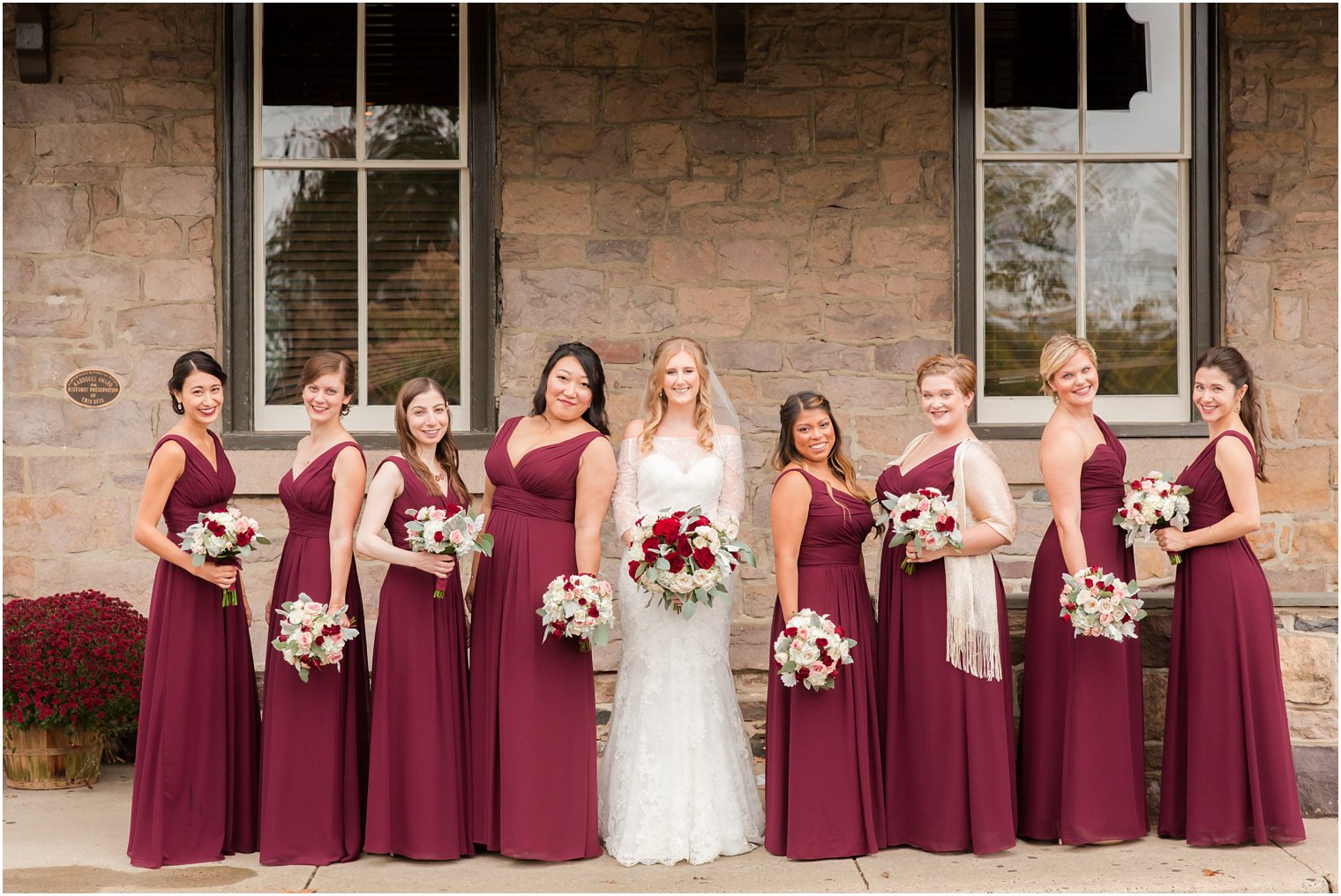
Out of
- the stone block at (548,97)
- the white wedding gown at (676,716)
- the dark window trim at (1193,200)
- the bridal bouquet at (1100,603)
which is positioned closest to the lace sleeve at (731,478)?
the white wedding gown at (676,716)

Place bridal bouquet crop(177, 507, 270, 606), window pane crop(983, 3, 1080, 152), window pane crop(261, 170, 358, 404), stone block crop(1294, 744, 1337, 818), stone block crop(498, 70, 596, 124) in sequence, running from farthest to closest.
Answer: window pane crop(983, 3, 1080, 152) < window pane crop(261, 170, 358, 404) < stone block crop(498, 70, 596, 124) < stone block crop(1294, 744, 1337, 818) < bridal bouquet crop(177, 507, 270, 606)

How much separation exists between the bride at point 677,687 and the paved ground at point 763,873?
0.51 feet

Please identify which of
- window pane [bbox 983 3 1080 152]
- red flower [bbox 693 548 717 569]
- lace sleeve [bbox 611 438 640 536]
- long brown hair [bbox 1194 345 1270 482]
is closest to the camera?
red flower [bbox 693 548 717 569]

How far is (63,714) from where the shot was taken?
6043 mm

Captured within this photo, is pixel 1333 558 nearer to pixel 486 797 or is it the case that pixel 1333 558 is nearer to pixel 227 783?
pixel 486 797

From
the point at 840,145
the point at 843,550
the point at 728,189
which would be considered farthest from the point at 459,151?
the point at 843,550

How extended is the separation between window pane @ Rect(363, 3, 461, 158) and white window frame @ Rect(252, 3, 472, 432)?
5cm

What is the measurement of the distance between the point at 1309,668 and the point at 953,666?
1.87m

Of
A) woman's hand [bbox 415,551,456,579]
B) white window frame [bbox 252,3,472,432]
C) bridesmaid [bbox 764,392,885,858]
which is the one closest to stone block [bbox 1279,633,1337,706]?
bridesmaid [bbox 764,392,885,858]

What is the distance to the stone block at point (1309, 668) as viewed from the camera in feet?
18.6

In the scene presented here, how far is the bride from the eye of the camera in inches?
203

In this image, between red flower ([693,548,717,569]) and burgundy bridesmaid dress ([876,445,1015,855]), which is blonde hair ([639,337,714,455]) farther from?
burgundy bridesmaid dress ([876,445,1015,855])

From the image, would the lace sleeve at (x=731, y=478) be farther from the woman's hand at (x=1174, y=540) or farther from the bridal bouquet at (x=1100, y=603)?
the woman's hand at (x=1174, y=540)

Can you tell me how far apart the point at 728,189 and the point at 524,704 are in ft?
10.8
